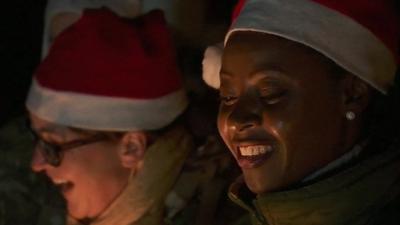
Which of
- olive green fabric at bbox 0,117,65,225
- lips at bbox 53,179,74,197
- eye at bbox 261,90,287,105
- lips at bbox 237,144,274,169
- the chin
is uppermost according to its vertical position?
eye at bbox 261,90,287,105

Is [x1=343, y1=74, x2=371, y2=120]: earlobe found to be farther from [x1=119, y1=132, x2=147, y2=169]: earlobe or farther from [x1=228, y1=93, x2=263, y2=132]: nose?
[x1=119, y1=132, x2=147, y2=169]: earlobe

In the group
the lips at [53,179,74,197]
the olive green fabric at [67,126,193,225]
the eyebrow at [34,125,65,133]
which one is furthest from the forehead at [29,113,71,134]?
the olive green fabric at [67,126,193,225]

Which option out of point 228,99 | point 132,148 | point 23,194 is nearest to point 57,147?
point 132,148

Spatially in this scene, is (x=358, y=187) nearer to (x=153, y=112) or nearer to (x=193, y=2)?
(x=153, y=112)

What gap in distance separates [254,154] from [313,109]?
0.18 m

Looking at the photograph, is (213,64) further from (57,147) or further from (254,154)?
(57,147)

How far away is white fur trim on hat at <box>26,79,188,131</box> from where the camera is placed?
2.35m

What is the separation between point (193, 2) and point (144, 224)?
100 centimetres

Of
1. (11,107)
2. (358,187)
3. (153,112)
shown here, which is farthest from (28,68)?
(358,187)

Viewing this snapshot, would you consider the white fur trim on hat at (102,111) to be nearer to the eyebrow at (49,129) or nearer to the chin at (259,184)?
the eyebrow at (49,129)

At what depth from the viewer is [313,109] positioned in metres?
1.74

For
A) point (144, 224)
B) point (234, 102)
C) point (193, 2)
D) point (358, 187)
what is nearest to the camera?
point (358, 187)

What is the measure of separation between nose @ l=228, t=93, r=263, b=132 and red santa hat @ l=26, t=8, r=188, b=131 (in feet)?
Result: 2.11

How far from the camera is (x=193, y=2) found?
296 centimetres
